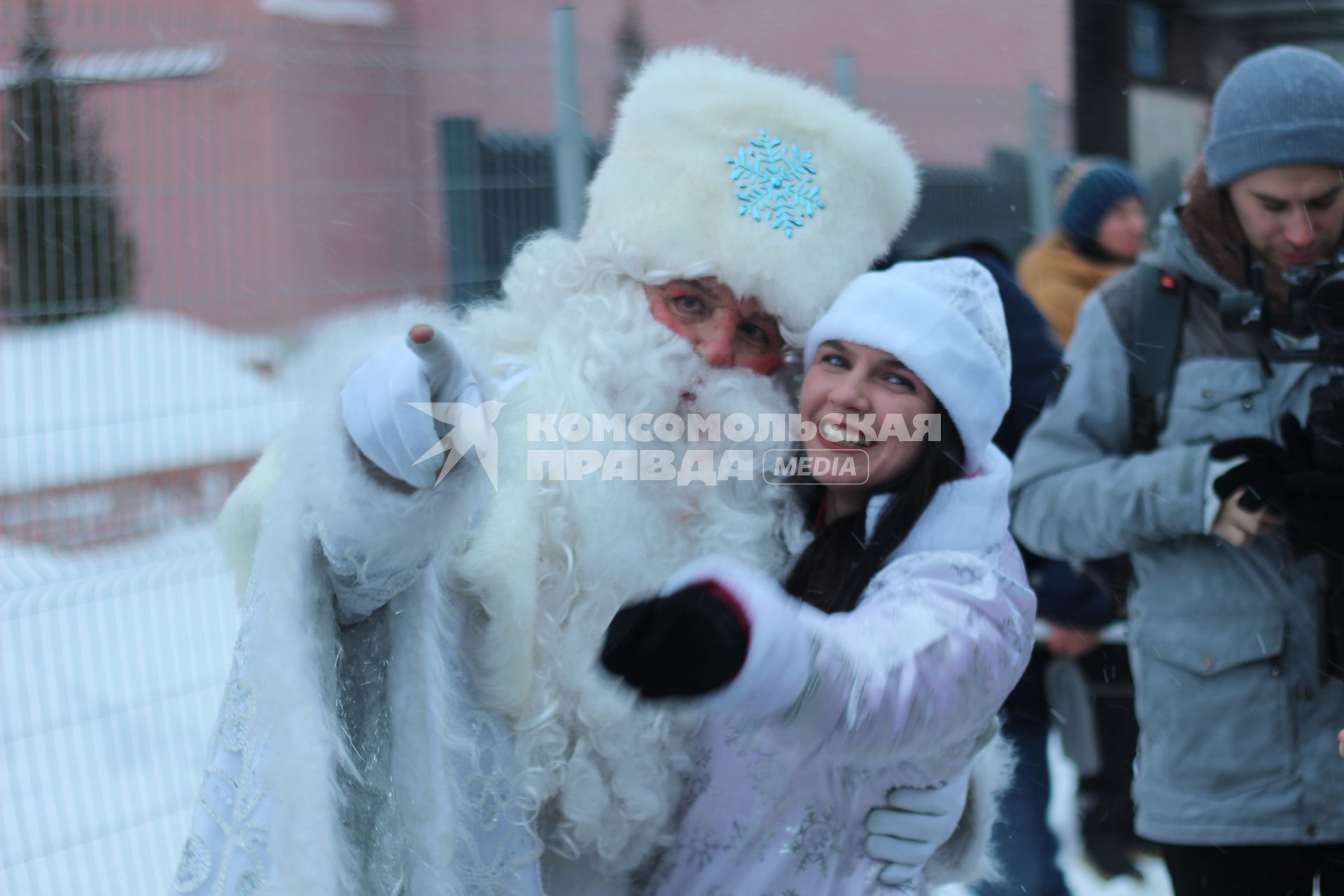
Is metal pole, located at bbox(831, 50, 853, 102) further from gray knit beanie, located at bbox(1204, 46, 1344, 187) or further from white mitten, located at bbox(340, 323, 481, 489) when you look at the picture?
white mitten, located at bbox(340, 323, 481, 489)

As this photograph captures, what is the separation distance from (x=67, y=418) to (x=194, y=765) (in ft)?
3.50

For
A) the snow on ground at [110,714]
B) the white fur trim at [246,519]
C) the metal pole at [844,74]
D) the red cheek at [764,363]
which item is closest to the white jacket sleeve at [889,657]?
the red cheek at [764,363]

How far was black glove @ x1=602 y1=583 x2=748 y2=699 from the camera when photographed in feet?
3.60

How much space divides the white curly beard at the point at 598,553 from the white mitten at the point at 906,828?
262 millimetres

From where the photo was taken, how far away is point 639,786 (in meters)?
1.63

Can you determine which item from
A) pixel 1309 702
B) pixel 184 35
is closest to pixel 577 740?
pixel 1309 702

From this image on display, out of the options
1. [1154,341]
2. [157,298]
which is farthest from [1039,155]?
[1154,341]

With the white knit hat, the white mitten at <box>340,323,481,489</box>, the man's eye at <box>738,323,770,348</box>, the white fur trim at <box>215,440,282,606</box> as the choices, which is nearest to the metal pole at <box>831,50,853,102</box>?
the man's eye at <box>738,323,770,348</box>

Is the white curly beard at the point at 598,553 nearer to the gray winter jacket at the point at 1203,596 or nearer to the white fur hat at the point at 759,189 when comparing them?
the white fur hat at the point at 759,189

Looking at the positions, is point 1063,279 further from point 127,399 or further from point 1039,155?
point 127,399

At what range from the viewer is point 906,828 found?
1593 mm

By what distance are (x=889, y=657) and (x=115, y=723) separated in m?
3.14

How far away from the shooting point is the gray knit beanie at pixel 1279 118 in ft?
6.75

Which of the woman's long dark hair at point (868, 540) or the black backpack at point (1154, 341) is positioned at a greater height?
the black backpack at point (1154, 341)
